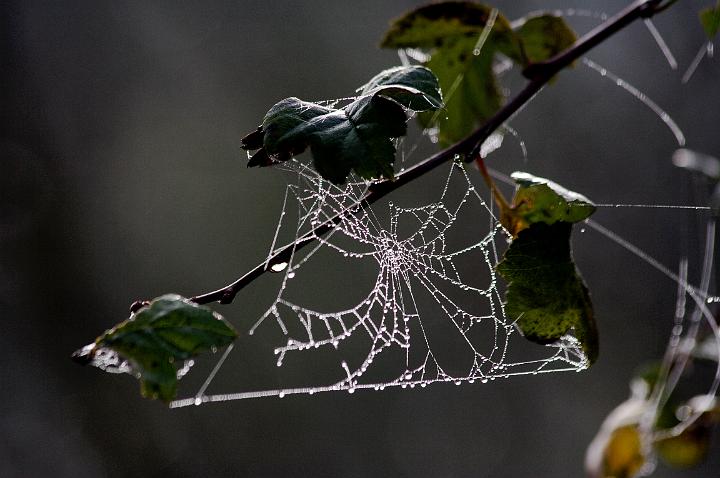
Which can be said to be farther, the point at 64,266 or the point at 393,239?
the point at 64,266

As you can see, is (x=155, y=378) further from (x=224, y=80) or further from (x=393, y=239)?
(x=224, y=80)

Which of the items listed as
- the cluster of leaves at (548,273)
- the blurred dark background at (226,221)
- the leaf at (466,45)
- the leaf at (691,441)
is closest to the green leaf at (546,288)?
the cluster of leaves at (548,273)

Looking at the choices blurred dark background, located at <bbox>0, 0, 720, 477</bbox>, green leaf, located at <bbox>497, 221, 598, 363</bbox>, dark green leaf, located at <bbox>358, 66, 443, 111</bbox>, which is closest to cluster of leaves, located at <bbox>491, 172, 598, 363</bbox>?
green leaf, located at <bbox>497, 221, 598, 363</bbox>

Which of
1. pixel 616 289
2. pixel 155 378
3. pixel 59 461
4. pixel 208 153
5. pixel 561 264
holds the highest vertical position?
pixel 208 153

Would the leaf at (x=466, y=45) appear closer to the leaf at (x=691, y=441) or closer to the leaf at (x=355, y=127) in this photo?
the leaf at (x=355, y=127)

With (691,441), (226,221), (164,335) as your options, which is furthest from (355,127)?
(226,221)

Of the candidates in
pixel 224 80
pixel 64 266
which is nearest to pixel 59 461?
pixel 64 266

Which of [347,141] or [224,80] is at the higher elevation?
[224,80]

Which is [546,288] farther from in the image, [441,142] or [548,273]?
[441,142]
